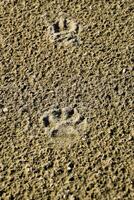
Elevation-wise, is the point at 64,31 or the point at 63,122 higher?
the point at 64,31

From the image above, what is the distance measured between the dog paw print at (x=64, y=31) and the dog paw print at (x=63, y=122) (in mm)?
248

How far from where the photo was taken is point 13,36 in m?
1.54

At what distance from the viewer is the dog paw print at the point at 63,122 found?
4.40 feet

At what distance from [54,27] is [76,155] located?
464 millimetres

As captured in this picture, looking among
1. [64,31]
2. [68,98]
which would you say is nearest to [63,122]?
[68,98]

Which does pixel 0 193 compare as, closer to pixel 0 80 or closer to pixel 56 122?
pixel 56 122

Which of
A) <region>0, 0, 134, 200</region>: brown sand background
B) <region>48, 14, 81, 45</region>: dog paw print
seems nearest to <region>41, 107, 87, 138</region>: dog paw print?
<region>0, 0, 134, 200</region>: brown sand background

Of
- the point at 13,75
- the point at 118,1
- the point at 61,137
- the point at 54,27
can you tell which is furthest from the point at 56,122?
the point at 118,1

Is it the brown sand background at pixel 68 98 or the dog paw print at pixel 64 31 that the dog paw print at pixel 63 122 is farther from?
the dog paw print at pixel 64 31

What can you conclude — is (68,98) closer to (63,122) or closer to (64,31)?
(63,122)

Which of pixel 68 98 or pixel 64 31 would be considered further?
pixel 64 31

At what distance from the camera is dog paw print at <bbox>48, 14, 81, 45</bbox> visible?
4.96 ft

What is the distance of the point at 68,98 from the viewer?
Answer: 4.57 ft

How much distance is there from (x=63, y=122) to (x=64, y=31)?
12.8 inches
